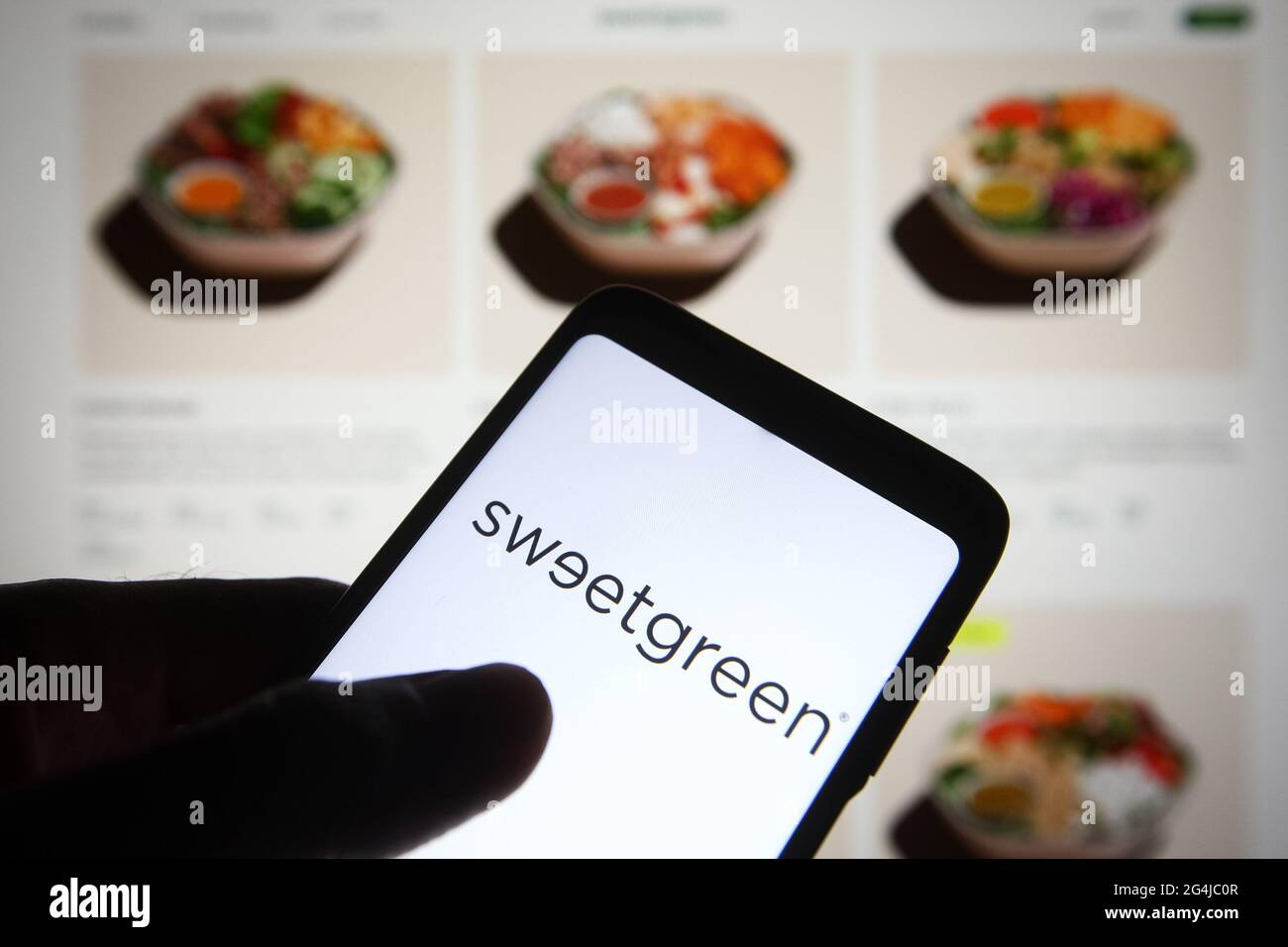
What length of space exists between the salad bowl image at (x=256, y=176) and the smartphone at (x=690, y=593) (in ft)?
1.16

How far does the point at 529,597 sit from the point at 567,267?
0.35 metres

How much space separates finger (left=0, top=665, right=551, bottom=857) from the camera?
27 cm

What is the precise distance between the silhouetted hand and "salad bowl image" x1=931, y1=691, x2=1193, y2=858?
0.45m

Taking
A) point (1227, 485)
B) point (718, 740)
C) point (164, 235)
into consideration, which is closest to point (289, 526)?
point (164, 235)

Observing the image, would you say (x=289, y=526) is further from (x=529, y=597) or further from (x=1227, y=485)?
(x=1227, y=485)

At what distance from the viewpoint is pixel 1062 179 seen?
712 millimetres

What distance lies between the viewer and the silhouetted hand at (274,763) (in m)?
0.27
